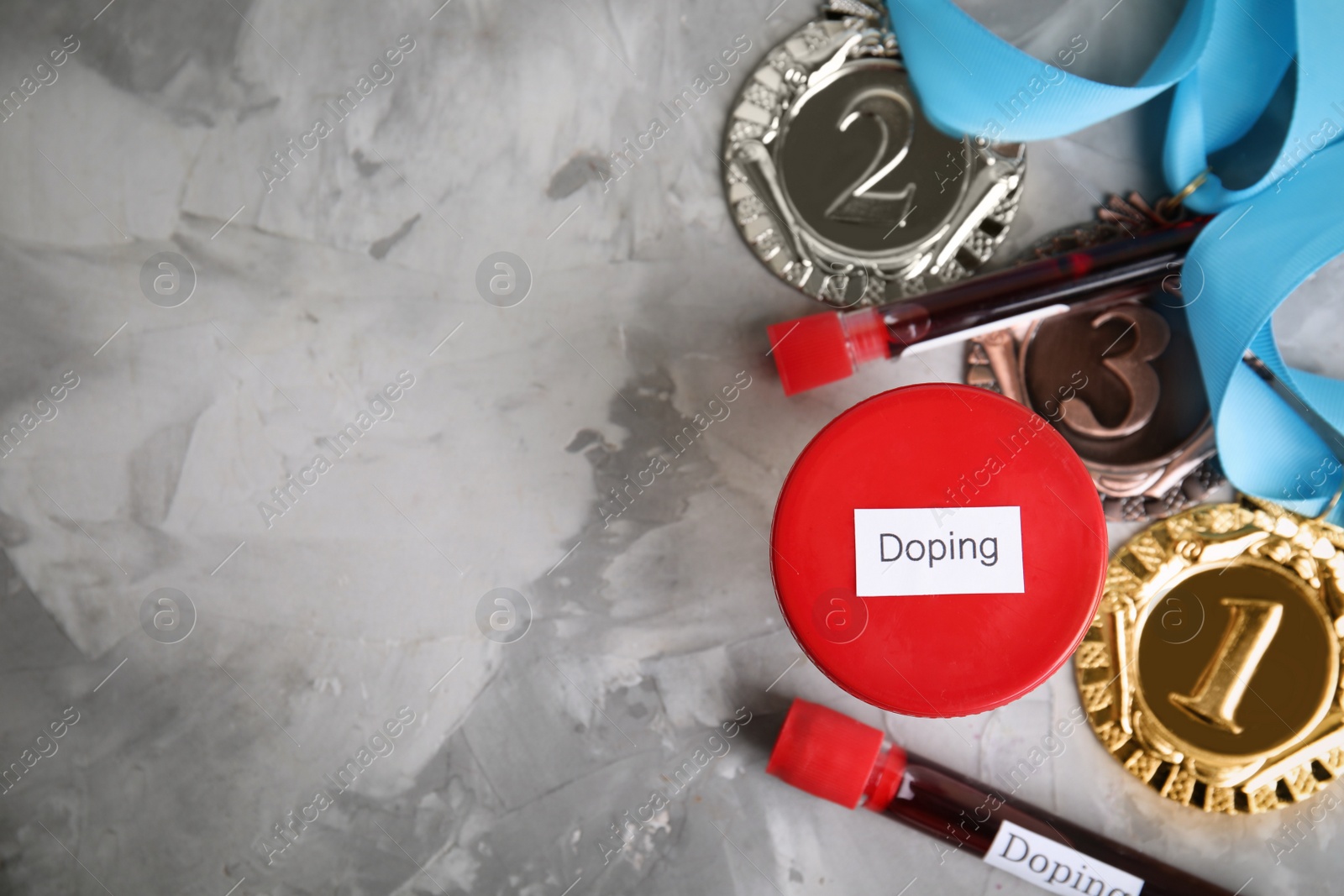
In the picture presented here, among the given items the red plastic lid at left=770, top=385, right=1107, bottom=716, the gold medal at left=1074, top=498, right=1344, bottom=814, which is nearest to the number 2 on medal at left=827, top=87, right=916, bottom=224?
the red plastic lid at left=770, top=385, right=1107, bottom=716

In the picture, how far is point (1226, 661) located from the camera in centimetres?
63

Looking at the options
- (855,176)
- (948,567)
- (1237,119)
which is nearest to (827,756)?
(948,567)

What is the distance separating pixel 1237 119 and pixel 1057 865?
626 mm

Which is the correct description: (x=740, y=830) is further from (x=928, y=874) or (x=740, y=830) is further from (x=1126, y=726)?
(x=1126, y=726)

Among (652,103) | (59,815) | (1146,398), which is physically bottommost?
(59,815)

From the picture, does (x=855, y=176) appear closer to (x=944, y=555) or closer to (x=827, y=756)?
(x=944, y=555)

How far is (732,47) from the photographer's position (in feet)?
2.20

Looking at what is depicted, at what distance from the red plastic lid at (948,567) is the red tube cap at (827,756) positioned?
0.11 m

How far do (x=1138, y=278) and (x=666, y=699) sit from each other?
511 mm

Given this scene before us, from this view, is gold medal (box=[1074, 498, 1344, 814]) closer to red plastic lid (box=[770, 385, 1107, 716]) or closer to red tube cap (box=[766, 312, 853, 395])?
red plastic lid (box=[770, 385, 1107, 716])

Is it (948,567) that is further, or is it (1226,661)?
(1226,661)

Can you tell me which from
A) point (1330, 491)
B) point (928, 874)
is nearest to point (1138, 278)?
point (1330, 491)

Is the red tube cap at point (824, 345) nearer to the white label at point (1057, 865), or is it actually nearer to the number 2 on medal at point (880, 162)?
the number 2 on medal at point (880, 162)

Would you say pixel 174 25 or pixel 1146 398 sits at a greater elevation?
pixel 174 25
